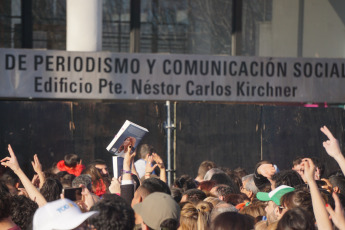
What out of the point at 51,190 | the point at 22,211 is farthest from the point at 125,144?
the point at 22,211

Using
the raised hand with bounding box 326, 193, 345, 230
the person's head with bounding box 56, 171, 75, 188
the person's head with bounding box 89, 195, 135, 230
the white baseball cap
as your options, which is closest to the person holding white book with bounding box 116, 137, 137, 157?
the person's head with bounding box 56, 171, 75, 188

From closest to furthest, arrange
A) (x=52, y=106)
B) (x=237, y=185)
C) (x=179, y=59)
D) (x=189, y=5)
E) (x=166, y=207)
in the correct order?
(x=166, y=207)
(x=237, y=185)
(x=52, y=106)
(x=179, y=59)
(x=189, y=5)

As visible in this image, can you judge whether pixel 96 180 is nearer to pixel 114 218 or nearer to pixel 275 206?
pixel 275 206

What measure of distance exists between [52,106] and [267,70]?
3788 mm

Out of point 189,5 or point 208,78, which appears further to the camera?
point 189,5

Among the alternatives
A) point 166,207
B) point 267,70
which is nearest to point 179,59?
point 267,70

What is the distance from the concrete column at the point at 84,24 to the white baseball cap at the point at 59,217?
9.68m

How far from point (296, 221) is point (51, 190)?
291cm

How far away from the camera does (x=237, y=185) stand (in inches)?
399

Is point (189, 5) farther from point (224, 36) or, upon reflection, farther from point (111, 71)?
point (111, 71)

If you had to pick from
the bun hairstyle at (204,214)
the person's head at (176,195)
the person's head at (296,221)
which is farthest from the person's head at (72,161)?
the person's head at (296,221)

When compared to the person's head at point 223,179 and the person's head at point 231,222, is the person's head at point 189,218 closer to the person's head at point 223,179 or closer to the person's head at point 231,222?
the person's head at point 231,222

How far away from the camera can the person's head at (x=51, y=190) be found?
715 cm

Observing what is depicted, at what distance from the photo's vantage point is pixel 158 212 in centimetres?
538
